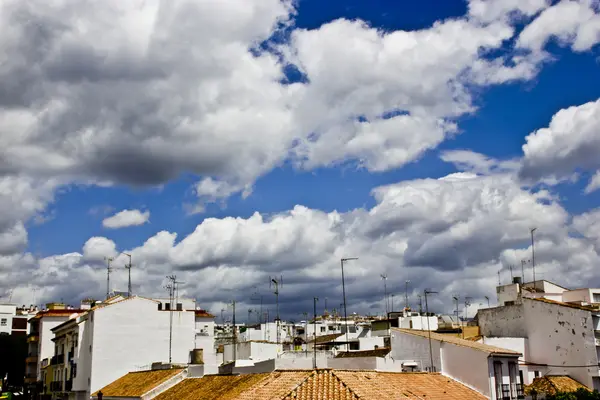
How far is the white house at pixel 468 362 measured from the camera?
42219 millimetres

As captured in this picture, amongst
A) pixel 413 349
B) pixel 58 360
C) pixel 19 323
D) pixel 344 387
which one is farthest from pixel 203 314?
pixel 19 323

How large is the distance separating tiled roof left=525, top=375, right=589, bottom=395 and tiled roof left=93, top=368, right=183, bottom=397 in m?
26.0

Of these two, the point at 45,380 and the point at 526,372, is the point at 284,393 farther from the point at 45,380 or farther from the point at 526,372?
the point at 45,380

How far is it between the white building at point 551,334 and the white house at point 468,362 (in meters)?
7.95

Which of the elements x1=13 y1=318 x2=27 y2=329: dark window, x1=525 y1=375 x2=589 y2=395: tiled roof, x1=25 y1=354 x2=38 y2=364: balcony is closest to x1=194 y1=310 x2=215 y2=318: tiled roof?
x1=25 y1=354 x2=38 y2=364: balcony

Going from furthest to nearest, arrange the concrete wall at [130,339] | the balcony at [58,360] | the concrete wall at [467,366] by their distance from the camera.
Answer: the balcony at [58,360] → the concrete wall at [130,339] → the concrete wall at [467,366]

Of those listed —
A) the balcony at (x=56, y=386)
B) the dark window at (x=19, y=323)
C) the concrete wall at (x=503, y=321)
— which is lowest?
the balcony at (x=56, y=386)

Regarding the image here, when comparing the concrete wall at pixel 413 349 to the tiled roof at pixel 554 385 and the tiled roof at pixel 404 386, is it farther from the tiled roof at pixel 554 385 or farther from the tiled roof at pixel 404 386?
the tiled roof at pixel 554 385

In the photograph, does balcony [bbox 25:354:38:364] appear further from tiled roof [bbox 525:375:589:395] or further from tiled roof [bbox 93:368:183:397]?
tiled roof [bbox 525:375:589:395]

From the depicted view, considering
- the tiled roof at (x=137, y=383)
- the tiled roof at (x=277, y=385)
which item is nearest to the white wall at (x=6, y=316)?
the tiled roof at (x=137, y=383)

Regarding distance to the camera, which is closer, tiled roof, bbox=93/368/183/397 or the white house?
the white house

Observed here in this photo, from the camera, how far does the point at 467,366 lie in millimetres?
43062

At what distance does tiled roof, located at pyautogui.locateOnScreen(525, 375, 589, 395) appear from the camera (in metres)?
49.5

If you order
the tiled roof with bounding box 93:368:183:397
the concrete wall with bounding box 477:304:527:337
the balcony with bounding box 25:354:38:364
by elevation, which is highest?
the concrete wall with bounding box 477:304:527:337
